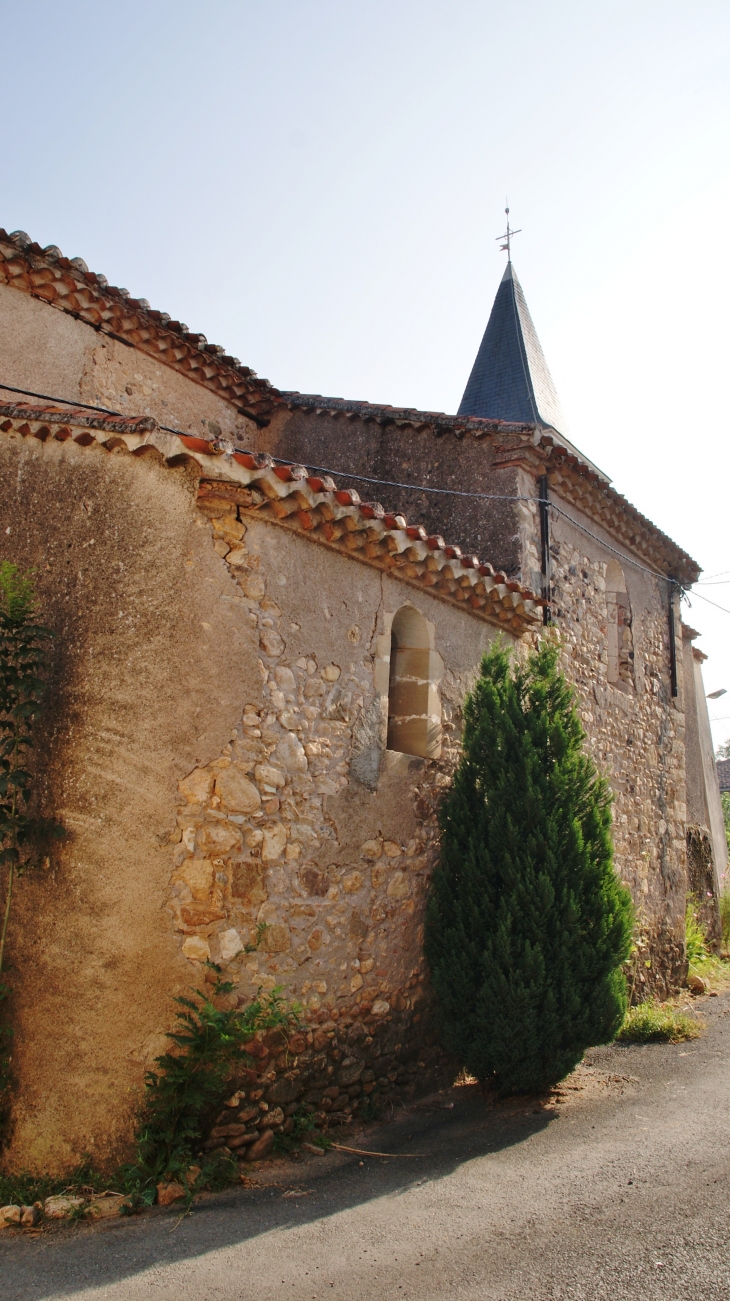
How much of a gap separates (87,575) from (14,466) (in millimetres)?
1077

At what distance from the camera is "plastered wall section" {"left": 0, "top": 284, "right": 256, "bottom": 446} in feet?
24.2

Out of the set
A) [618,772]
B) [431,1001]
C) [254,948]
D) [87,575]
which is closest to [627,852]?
[618,772]

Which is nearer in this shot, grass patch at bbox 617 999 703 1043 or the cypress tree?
the cypress tree

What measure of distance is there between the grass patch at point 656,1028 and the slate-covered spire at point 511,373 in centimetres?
792

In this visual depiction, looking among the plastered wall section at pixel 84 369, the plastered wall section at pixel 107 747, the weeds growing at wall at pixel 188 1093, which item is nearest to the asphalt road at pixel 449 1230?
the weeds growing at wall at pixel 188 1093

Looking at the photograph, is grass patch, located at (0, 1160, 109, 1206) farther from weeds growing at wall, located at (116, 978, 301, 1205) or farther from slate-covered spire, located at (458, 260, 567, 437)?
slate-covered spire, located at (458, 260, 567, 437)

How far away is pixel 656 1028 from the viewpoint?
336 inches

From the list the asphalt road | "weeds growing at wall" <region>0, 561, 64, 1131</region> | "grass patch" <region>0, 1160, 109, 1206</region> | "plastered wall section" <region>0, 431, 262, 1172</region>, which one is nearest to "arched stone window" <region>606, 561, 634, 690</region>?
the asphalt road

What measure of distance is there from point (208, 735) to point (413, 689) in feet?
7.01

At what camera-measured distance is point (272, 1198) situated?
4.59 metres

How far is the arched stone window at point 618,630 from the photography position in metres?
10.6

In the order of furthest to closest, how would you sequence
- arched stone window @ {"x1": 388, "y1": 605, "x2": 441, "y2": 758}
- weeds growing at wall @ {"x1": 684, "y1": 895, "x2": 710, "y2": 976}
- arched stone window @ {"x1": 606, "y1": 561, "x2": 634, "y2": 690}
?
weeds growing at wall @ {"x1": 684, "y1": 895, "x2": 710, "y2": 976}, arched stone window @ {"x1": 606, "y1": 561, "x2": 634, "y2": 690}, arched stone window @ {"x1": 388, "y1": 605, "x2": 441, "y2": 758}

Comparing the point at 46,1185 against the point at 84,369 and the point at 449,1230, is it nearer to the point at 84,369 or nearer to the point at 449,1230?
the point at 449,1230

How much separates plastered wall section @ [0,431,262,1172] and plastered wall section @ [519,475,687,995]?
439cm
